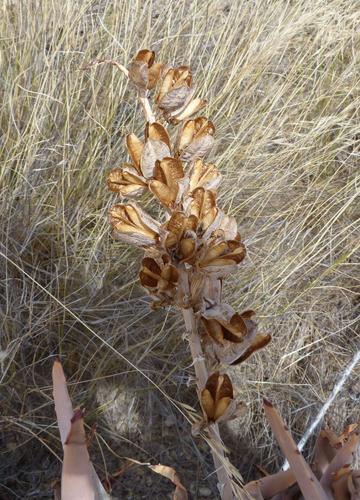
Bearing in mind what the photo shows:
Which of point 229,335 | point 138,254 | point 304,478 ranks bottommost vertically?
point 138,254

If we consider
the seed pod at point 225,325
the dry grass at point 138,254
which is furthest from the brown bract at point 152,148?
the dry grass at point 138,254

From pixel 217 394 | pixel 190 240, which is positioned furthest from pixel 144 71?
pixel 217 394

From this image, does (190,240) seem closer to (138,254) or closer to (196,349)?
(196,349)

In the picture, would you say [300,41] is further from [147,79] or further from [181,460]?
[147,79]

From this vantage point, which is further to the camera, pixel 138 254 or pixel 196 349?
pixel 138 254

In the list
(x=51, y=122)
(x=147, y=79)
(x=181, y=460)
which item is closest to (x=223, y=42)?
(x=51, y=122)

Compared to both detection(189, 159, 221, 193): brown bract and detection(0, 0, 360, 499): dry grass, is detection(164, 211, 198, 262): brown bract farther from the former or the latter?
detection(0, 0, 360, 499): dry grass

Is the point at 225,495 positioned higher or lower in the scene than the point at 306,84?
higher
